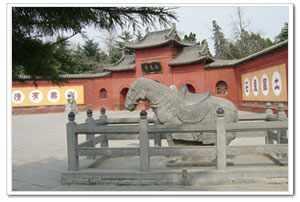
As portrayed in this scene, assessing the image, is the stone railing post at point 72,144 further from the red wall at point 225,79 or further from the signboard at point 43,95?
the signboard at point 43,95

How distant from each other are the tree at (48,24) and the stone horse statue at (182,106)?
1.97 m

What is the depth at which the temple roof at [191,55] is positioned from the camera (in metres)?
17.7

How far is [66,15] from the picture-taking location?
1994 millimetres

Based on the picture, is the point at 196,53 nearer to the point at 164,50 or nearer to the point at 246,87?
the point at 164,50

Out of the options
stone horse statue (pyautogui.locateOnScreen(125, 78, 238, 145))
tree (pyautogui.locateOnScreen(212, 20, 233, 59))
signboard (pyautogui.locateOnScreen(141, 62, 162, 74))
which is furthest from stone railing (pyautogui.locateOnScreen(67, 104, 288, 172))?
tree (pyautogui.locateOnScreen(212, 20, 233, 59))

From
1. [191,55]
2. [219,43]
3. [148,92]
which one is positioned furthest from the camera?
[219,43]

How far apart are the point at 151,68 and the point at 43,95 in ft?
31.3

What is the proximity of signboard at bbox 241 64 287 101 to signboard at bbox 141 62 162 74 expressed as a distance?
6321 millimetres

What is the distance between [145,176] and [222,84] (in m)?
15.5

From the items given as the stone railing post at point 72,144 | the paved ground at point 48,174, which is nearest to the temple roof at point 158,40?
the paved ground at point 48,174

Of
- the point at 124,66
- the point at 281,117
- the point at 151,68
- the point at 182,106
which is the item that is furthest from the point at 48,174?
the point at 124,66

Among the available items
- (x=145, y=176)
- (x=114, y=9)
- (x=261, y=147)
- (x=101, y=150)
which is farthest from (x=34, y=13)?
(x=261, y=147)

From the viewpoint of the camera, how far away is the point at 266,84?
41.8 ft

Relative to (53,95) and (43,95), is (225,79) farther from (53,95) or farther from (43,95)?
(43,95)
